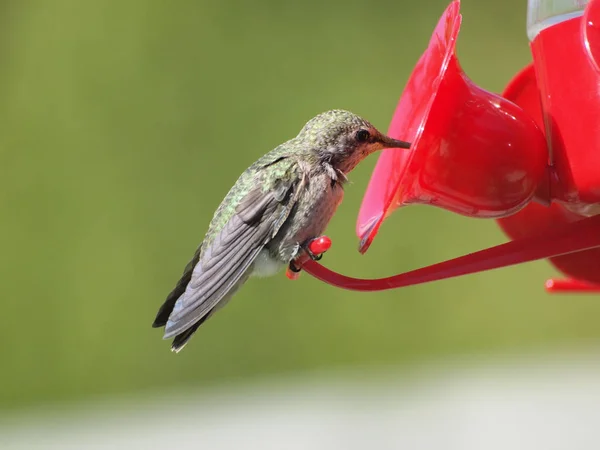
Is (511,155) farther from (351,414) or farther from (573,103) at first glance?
(351,414)

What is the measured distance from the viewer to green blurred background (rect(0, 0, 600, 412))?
3324 millimetres

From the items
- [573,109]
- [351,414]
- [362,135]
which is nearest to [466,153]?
[573,109]

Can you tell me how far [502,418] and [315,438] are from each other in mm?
936

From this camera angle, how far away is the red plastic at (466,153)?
124 centimetres

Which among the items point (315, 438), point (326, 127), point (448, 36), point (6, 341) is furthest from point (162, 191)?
point (448, 36)

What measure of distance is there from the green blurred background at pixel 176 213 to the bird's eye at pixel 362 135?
1705mm

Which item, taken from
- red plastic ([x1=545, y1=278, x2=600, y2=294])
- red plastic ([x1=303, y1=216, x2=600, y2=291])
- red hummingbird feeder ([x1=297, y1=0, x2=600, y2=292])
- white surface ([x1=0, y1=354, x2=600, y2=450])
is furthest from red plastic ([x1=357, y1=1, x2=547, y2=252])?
white surface ([x1=0, y1=354, x2=600, y2=450])

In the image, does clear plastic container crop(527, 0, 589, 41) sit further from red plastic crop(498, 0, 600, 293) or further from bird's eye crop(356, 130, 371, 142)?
bird's eye crop(356, 130, 371, 142)

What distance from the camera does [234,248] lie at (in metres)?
1.52

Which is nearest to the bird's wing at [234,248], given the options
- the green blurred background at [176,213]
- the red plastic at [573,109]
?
the red plastic at [573,109]

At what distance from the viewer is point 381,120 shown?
3.48 meters

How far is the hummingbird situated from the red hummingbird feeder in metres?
0.15

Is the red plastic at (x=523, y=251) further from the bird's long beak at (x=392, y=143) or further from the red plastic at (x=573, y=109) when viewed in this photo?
the bird's long beak at (x=392, y=143)

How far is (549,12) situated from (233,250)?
35.6 inches
